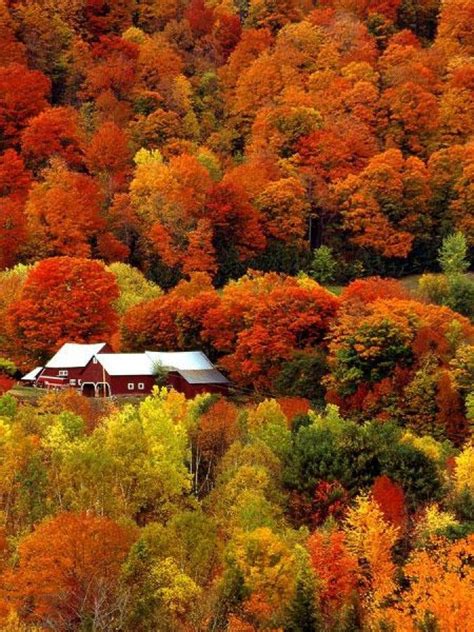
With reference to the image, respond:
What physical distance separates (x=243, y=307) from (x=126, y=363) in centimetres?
846

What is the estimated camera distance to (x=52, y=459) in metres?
68.8

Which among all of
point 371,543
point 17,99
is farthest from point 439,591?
point 17,99

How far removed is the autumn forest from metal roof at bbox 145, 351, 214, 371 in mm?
1460

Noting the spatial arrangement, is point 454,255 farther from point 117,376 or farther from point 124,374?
point 117,376

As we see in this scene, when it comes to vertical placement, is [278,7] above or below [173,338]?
above

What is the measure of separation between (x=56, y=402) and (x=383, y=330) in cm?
1908

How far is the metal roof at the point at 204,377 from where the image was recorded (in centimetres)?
8812

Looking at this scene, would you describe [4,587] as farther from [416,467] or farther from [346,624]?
[416,467]

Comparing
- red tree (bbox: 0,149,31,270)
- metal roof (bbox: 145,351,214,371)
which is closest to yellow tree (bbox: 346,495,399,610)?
metal roof (bbox: 145,351,214,371)

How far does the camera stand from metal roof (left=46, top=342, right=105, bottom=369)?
88.9 metres

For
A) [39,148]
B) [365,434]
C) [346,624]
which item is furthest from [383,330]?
[39,148]

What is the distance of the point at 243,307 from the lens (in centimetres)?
9169

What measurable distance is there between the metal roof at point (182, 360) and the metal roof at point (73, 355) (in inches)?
139

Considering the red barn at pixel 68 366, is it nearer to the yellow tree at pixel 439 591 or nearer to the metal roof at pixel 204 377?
the metal roof at pixel 204 377
